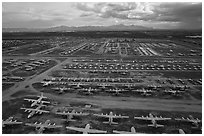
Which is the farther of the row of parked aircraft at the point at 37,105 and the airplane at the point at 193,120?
the row of parked aircraft at the point at 37,105

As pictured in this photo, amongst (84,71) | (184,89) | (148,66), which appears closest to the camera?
(184,89)

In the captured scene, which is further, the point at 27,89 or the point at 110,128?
the point at 27,89

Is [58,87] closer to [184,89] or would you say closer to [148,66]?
[184,89]

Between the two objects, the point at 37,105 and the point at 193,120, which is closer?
the point at 193,120

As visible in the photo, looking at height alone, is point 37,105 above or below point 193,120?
above

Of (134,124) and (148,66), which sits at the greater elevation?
(148,66)

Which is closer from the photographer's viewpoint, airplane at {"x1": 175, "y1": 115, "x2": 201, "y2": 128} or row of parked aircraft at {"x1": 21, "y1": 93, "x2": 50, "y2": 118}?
airplane at {"x1": 175, "y1": 115, "x2": 201, "y2": 128}

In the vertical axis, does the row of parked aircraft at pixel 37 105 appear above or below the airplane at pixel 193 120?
above

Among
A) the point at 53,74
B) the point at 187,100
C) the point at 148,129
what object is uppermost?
the point at 53,74

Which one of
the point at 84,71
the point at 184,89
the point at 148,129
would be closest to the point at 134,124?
the point at 148,129

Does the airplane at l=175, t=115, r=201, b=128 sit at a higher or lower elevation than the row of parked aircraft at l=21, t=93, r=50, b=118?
lower

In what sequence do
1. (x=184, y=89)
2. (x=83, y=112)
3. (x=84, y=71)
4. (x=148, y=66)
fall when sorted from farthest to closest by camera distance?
(x=148, y=66) < (x=84, y=71) < (x=184, y=89) < (x=83, y=112)
